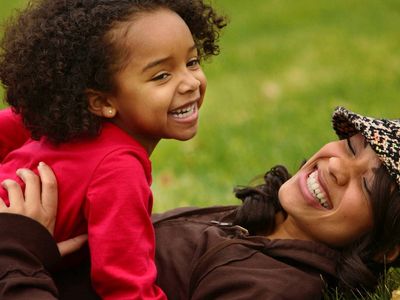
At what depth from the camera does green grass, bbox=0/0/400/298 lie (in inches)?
260

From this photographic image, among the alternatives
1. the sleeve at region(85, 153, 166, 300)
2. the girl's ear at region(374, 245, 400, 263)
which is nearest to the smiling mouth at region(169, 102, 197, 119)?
the sleeve at region(85, 153, 166, 300)

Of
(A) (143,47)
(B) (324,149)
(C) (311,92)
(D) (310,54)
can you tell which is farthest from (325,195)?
(D) (310,54)

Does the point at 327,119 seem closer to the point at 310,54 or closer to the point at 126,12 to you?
the point at 310,54

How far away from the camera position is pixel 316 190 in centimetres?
345

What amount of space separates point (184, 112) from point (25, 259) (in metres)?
0.81

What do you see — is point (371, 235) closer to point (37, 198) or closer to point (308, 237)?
point (308, 237)

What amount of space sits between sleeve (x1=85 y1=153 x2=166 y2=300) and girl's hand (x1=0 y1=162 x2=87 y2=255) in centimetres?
13

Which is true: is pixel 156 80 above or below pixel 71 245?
above

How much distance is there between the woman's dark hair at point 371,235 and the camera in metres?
3.26

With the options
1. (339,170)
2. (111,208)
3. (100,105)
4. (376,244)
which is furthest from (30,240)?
(376,244)

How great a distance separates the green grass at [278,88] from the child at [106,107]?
2.21m

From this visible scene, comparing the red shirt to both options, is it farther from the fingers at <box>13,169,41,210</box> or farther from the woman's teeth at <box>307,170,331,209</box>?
the woman's teeth at <box>307,170,331,209</box>

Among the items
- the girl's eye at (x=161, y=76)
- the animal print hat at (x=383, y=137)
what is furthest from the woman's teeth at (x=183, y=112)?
the animal print hat at (x=383, y=137)

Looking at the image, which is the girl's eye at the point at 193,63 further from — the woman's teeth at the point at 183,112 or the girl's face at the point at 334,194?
the girl's face at the point at 334,194
